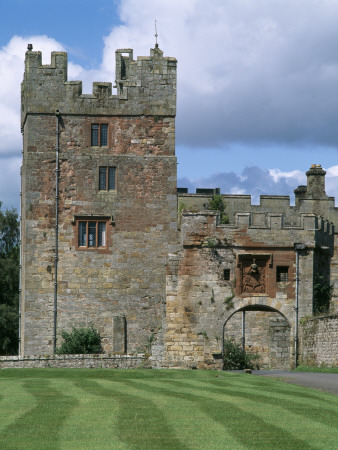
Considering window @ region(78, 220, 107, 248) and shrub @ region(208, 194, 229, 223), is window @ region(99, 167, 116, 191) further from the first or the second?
shrub @ region(208, 194, 229, 223)

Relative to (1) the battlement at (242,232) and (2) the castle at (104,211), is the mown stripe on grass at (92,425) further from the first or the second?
(2) the castle at (104,211)

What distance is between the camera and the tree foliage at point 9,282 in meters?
59.8

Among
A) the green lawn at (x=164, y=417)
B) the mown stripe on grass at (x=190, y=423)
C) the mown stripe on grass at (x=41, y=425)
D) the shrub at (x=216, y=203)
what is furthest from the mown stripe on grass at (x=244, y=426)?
the shrub at (x=216, y=203)

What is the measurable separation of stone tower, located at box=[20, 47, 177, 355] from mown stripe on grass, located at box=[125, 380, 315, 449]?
22.5m

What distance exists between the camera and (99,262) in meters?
42.8

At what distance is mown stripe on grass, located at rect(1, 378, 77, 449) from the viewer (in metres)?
13.9

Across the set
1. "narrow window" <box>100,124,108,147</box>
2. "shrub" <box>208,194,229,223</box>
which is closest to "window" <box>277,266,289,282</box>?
"narrow window" <box>100,124,108,147</box>

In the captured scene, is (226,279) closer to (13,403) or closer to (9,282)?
(13,403)

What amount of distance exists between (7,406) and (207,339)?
22.0 meters

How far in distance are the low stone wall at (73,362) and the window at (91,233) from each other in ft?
22.9

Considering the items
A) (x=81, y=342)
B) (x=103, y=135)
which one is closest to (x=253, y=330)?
(x=81, y=342)

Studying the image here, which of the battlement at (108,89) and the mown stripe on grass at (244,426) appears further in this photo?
the battlement at (108,89)

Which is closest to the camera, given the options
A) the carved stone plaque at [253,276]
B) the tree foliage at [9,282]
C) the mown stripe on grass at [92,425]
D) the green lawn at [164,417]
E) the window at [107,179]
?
the mown stripe on grass at [92,425]

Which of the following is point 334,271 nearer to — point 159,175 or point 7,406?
point 159,175
